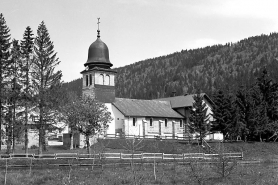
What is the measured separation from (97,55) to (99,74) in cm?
297

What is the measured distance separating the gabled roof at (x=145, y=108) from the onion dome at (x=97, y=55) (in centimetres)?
628

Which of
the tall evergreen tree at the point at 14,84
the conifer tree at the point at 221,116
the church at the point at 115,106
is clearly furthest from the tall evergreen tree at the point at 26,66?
the conifer tree at the point at 221,116

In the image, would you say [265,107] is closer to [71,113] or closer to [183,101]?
[183,101]

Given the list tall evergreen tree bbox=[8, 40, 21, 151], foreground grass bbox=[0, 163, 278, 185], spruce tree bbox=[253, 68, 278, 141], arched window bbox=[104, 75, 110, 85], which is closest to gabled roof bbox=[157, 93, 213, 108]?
spruce tree bbox=[253, 68, 278, 141]

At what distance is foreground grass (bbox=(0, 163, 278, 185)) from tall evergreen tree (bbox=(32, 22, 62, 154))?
1560 cm

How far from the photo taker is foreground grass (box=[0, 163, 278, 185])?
23656mm

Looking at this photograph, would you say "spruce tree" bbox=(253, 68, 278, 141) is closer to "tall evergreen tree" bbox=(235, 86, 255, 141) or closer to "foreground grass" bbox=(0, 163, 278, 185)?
"tall evergreen tree" bbox=(235, 86, 255, 141)

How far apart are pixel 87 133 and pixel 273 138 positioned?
91.3ft

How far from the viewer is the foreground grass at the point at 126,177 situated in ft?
77.6

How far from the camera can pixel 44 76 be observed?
154ft

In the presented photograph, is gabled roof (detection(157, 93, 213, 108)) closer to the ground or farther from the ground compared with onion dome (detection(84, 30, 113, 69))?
closer to the ground

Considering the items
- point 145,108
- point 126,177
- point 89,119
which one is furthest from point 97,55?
point 126,177

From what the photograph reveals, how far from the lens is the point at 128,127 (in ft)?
194

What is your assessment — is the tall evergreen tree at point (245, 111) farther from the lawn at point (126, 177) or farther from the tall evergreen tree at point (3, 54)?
the tall evergreen tree at point (3, 54)
